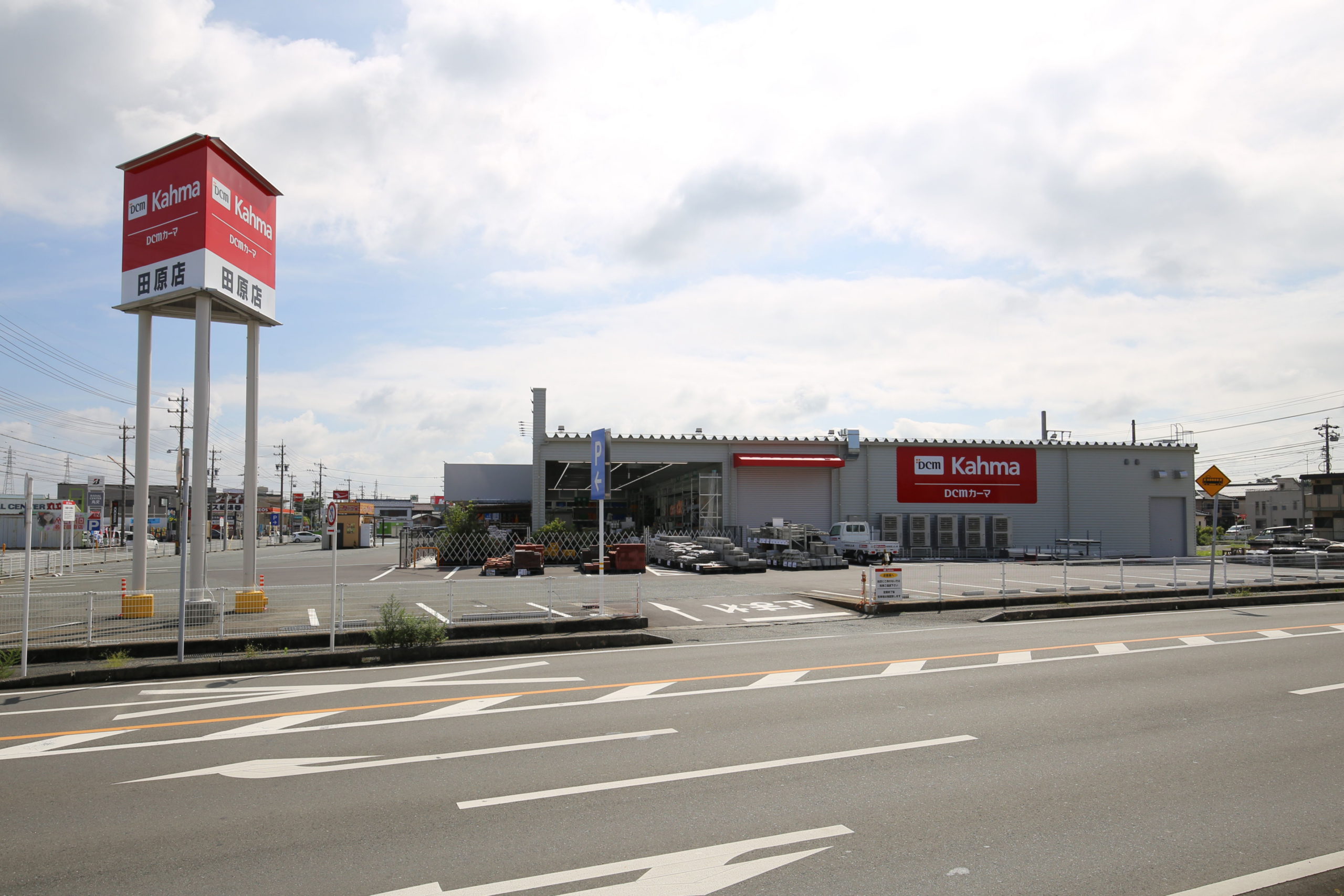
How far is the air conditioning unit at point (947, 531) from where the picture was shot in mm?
43094

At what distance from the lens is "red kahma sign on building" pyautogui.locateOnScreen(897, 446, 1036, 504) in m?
43.9

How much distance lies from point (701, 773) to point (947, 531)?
130 ft

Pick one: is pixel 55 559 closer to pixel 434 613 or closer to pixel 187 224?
pixel 187 224

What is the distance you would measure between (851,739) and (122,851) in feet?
18.5

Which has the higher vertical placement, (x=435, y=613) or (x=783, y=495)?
(x=783, y=495)

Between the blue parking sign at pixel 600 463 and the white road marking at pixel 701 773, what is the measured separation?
1072cm

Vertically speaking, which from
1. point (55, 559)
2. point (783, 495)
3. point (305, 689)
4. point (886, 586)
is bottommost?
point (55, 559)

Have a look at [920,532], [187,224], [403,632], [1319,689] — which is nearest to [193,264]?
[187,224]

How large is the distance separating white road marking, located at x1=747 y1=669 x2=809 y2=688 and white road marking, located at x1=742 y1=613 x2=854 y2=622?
6.39 meters

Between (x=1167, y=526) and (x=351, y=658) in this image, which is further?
(x=1167, y=526)

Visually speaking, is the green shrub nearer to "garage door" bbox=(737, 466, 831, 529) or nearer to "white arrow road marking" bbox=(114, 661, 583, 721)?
"white arrow road marking" bbox=(114, 661, 583, 721)

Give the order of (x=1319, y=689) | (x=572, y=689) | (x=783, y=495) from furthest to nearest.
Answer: (x=783, y=495) < (x=572, y=689) < (x=1319, y=689)

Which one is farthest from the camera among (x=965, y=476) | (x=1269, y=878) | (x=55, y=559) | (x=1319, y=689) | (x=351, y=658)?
(x=965, y=476)

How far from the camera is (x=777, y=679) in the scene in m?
10.5
